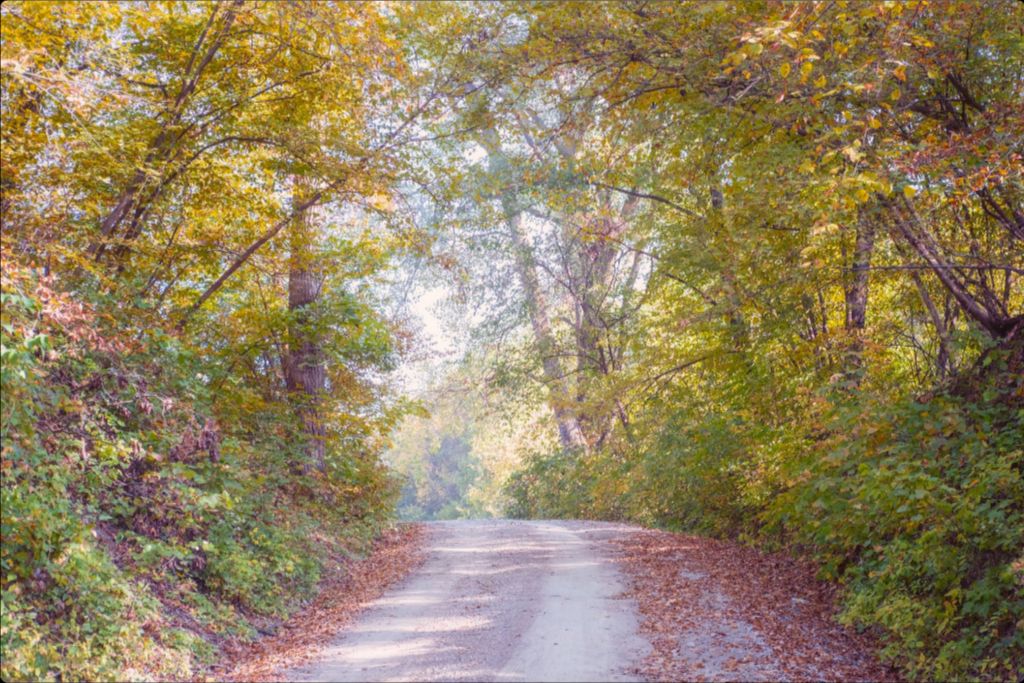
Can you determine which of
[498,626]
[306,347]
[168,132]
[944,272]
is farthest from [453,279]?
[944,272]

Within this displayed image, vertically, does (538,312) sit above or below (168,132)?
below

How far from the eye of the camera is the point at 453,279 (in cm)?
1437

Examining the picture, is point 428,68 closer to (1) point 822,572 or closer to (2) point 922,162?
(2) point 922,162

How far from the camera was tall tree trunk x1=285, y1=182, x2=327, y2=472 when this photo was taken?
516 inches

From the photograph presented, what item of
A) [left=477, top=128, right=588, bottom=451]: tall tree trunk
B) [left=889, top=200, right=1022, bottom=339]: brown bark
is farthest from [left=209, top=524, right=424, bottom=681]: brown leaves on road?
[left=477, top=128, right=588, bottom=451]: tall tree trunk

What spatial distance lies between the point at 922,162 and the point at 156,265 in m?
9.59

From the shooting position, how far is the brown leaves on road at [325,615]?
7.41m

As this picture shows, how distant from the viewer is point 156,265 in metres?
11.4

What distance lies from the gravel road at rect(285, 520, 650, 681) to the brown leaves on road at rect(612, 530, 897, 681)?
0.32 metres

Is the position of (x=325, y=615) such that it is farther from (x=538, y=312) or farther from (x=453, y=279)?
(x=538, y=312)

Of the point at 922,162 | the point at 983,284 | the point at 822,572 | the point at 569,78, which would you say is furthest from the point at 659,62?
the point at 822,572

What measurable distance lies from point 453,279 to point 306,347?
304 centimetres

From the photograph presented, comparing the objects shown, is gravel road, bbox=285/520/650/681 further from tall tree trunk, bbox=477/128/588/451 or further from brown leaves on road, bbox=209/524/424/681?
tall tree trunk, bbox=477/128/588/451

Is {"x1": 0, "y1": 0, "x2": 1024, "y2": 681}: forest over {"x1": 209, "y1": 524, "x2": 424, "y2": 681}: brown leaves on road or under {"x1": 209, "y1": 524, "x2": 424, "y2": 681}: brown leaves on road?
over
